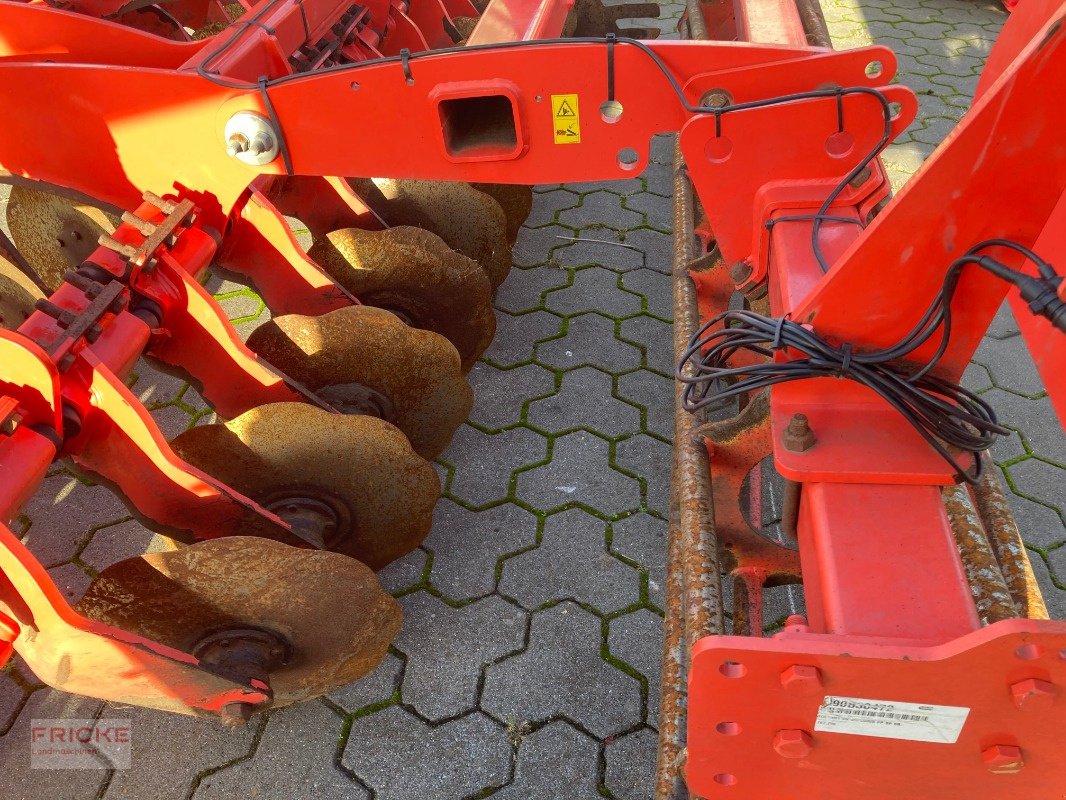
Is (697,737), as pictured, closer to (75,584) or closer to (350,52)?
(75,584)

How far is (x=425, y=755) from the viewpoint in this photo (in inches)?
78.8

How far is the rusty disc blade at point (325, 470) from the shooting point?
2035mm

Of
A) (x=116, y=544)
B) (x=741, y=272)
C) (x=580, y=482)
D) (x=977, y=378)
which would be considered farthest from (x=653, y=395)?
(x=116, y=544)

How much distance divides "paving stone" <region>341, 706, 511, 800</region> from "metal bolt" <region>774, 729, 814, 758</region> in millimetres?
909

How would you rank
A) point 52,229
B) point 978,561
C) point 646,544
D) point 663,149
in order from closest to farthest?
point 978,561 → point 646,544 → point 52,229 → point 663,149

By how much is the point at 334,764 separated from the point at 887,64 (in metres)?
2.00

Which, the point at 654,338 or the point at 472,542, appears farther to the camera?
the point at 654,338

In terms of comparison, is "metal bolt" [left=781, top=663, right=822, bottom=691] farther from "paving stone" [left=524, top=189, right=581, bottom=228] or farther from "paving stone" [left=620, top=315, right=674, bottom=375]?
"paving stone" [left=524, top=189, right=581, bottom=228]

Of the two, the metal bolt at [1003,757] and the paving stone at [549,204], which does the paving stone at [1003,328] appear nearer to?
the paving stone at [549,204]

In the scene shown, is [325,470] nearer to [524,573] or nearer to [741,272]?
[524,573]

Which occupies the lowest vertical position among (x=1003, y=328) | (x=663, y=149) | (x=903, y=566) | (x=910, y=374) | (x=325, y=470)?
(x=1003, y=328)

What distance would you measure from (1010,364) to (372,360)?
231 cm

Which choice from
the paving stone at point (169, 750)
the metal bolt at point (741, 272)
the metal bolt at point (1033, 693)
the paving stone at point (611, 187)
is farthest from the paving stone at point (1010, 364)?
the paving stone at point (169, 750)

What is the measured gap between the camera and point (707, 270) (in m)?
2.62
